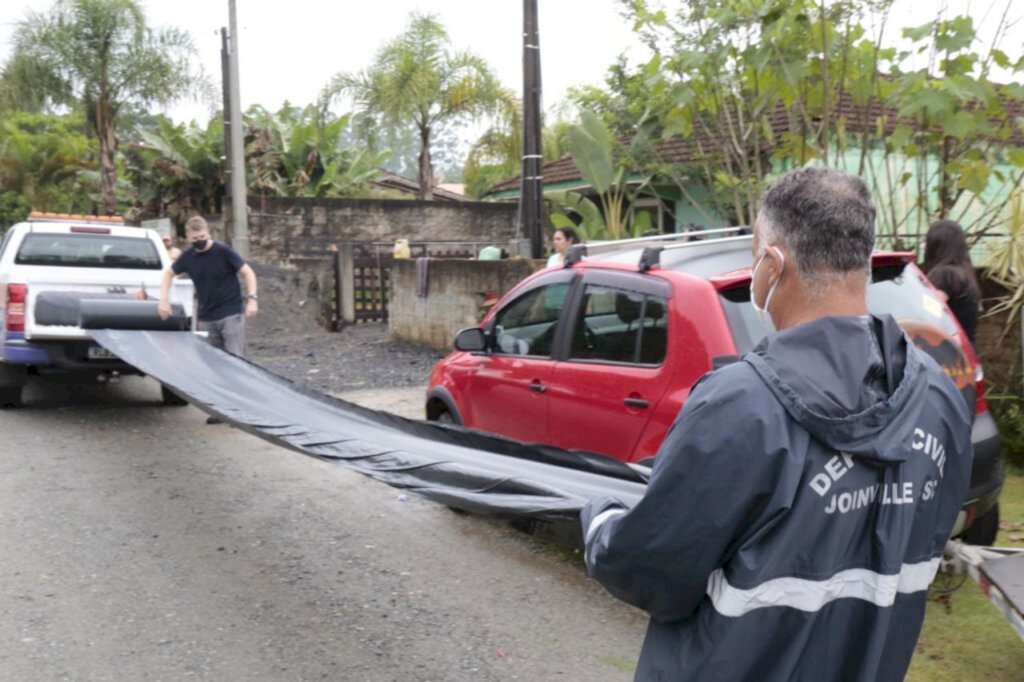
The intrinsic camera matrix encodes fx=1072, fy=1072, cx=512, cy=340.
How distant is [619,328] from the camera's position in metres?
5.46

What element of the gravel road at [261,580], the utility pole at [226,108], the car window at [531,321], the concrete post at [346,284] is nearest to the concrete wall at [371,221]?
the utility pole at [226,108]

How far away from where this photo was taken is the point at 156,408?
11.4 metres

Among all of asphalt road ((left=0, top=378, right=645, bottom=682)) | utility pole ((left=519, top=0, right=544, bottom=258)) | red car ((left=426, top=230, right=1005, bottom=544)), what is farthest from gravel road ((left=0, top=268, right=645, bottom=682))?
utility pole ((left=519, top=0, right=544, bottom=258))

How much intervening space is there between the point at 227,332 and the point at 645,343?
607 cm

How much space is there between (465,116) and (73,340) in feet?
62.8

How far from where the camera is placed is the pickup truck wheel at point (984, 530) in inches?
216

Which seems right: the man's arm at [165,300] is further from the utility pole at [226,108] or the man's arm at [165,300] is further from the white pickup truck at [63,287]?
the utility pole at [226,108]

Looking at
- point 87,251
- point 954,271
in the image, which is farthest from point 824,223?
point 87,251

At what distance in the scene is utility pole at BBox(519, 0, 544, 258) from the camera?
14.0 meters

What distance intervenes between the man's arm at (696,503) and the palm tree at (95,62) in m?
30.2

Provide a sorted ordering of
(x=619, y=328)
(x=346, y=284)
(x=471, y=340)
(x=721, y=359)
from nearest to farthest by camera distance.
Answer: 1. (x=721, y=359)
2. (x=619, y=328)
3. (x=471, y=340)
4. (x=346, y=284)

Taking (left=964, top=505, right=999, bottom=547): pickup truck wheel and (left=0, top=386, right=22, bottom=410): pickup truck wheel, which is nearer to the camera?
(left=964, top=505, right=999, bottom=547): pickup truck wheel

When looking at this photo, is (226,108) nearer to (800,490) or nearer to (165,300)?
(165,300)

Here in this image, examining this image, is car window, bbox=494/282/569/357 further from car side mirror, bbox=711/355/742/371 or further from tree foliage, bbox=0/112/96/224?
tree foliage, bbox=0/112/96/224
